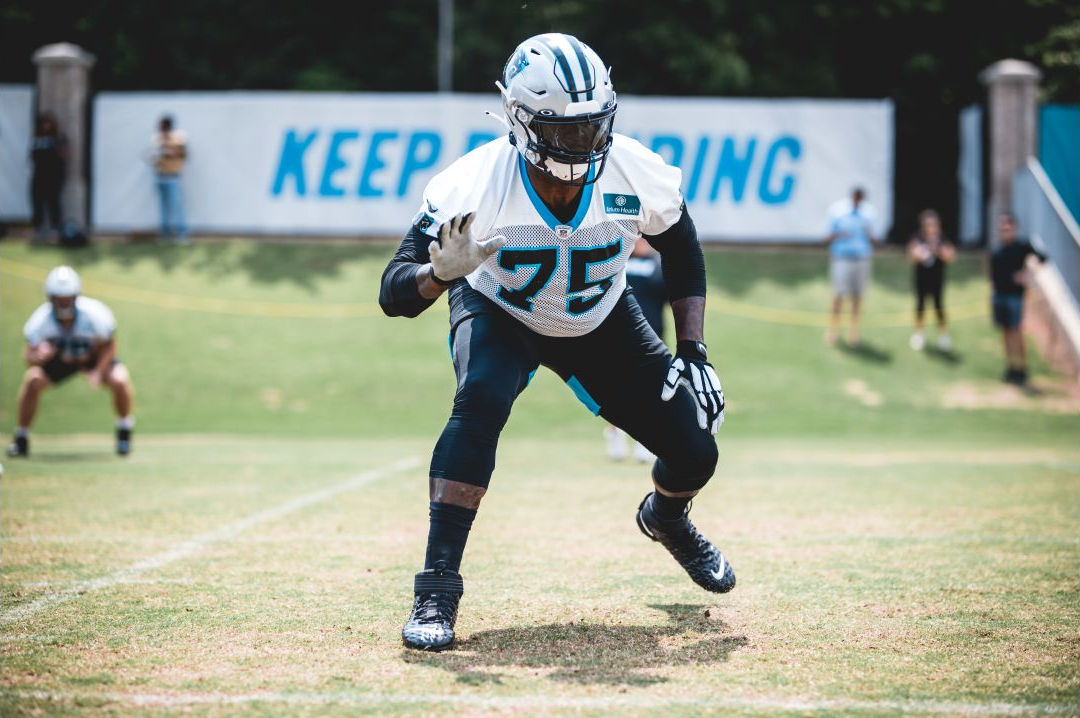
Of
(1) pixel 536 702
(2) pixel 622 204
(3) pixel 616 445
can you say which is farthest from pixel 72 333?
(1) pixel 536 702

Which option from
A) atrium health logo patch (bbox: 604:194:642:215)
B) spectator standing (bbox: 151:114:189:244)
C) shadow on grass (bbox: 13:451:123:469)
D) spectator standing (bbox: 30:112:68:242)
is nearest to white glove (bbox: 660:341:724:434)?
atrium health logo patch (bbox: 604:194:642:215)

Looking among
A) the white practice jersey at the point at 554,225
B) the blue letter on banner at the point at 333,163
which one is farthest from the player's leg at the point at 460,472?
the blue letter on banner at the point at 333,163

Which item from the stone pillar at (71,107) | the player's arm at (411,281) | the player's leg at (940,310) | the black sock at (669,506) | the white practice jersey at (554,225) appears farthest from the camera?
the stone pillar at (71,107)

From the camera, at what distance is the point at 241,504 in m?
8.31

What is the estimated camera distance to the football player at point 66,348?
1139cm

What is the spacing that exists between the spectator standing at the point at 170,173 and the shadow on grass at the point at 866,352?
1099cm

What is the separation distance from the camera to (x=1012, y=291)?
56.0 ft

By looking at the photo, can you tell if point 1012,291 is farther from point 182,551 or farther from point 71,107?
point 71,107

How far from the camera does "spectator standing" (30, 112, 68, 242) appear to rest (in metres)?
20.9

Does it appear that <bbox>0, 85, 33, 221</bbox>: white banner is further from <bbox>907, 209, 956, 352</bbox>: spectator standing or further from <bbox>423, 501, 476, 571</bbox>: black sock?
<bbox>423, 501, 476, 571</bbox>: black sock

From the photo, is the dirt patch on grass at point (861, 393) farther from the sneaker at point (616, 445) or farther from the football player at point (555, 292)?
the football player at point (555, 292)

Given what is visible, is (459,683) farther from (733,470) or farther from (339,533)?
(733,470)

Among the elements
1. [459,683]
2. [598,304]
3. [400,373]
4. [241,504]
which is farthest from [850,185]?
[459,683]

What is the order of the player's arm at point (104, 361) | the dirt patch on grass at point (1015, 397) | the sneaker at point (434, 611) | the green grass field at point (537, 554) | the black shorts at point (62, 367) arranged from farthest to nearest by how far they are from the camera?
the dirt patch on grass at point (1015, 397) → the black shorts at point (62, 367) → the player's arm at point (104, 361) → the sneaker at point (434, 611) → the green grass field at point (537, 554)
